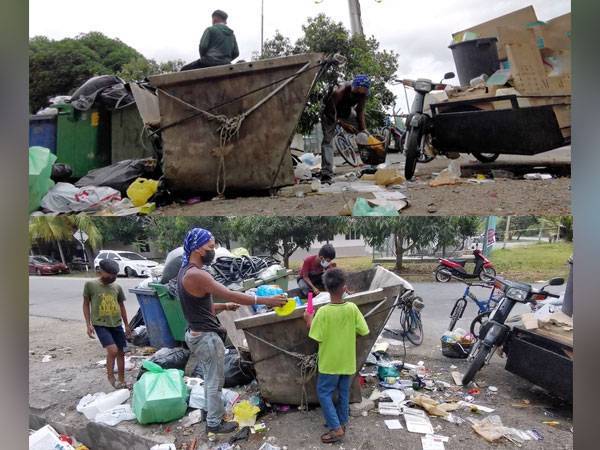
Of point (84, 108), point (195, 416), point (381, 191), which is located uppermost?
point (84, 108)

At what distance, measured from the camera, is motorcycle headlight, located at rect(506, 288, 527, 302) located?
2.71m

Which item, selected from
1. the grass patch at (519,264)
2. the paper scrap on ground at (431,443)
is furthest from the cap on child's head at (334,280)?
the paper scrap on ground at (431,443)

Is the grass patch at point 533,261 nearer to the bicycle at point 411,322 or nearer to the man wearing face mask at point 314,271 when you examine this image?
the bicycle at point 411,322

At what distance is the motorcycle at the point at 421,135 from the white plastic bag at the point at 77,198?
61.8 inches

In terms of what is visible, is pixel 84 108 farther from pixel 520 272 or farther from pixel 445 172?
pixel 520 272

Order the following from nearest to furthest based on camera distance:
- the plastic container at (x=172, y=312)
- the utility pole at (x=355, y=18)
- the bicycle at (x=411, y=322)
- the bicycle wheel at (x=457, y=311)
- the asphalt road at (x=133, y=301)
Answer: the utility pole at (x=355, y=18) < the asphalt road at (x=133, y=301) < the plastic container at (x=172, y=312) < the bicycle at (x=411, y=322) < the bicycle wheel at (x=457, y=311)

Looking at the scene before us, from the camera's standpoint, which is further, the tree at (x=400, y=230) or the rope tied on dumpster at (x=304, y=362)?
the rope tied on dumpster at (x=304, y=362)

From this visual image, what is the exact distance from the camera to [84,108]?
268cm

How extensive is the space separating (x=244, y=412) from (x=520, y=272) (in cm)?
178

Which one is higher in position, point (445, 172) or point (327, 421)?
point (445, 172)

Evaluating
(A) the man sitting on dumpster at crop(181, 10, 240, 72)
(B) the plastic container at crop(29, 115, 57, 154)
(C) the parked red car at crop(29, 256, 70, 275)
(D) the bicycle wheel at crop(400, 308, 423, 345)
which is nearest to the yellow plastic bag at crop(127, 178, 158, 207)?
(C) the parked red car at crop(29, 256, 70, 275)

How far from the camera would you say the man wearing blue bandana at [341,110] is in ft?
7.70

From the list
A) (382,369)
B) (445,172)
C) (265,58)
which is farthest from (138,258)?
(445,172)

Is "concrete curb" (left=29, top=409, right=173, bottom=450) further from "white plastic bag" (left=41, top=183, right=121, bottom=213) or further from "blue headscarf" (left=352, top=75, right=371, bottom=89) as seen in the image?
"blue headscarf" (left=352, top=75, right=371, bottom=89)
